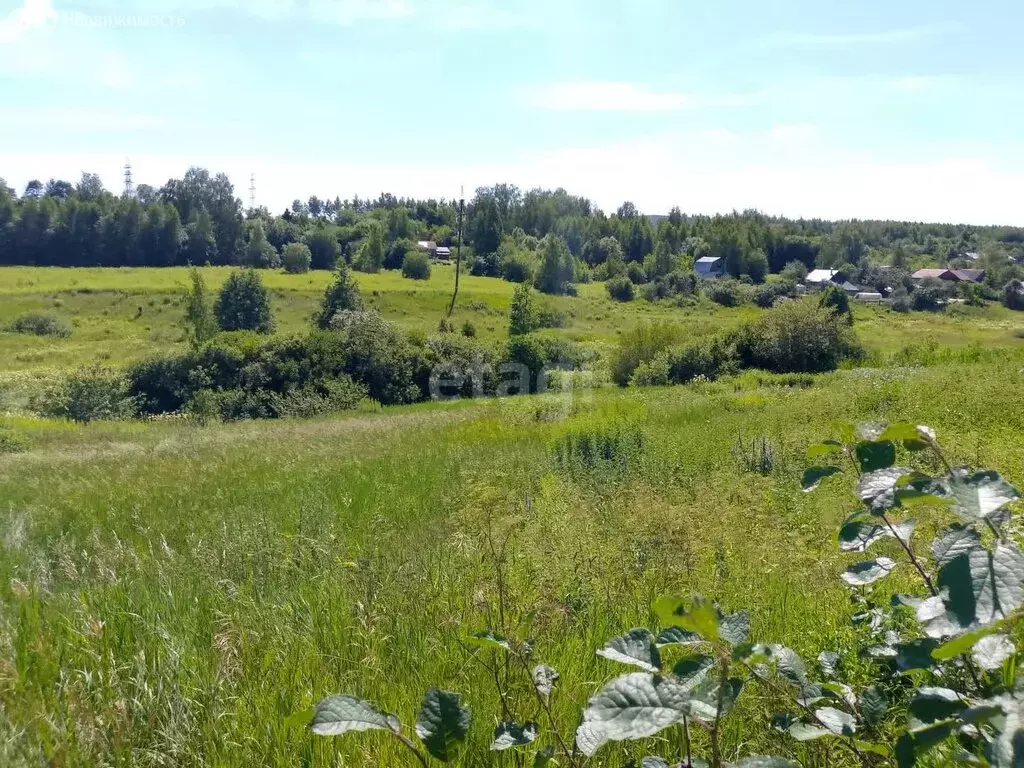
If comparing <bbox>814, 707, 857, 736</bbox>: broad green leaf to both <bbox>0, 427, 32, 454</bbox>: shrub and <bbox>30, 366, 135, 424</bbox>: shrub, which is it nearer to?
<bbox>0, 427, 32, 454</bbox>: shrub

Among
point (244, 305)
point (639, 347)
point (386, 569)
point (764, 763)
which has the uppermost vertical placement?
point (764, 763)

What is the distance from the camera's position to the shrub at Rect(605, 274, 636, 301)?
67625mm

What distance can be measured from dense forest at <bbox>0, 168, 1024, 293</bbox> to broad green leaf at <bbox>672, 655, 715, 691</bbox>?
5972 centimetres

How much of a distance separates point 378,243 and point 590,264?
23893mm

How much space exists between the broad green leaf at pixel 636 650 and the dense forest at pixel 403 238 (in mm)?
59701

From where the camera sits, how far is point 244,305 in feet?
180

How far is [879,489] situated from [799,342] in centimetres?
3059

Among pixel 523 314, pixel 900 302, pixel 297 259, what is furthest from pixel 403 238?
pixel 900 302

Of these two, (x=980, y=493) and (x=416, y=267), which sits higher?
(x=416, y=267)

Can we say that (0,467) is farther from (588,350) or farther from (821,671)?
(588,350)

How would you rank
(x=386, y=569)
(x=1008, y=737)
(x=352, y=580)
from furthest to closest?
(x=386, y=569)
(x=352, y=580)
(x=1008, y=737)

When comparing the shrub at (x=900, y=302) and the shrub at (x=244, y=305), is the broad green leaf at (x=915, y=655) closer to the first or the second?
the shrub at (x=244, y=305)

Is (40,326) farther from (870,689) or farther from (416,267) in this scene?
(870,689)

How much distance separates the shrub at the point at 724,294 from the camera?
6800 centimetres
